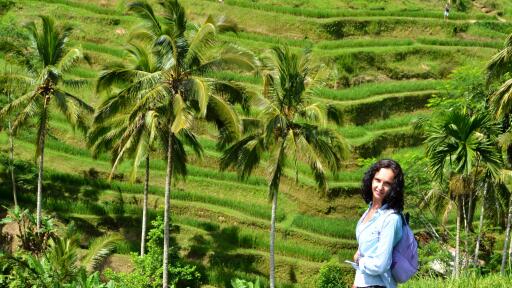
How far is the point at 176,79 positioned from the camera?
1798 cm

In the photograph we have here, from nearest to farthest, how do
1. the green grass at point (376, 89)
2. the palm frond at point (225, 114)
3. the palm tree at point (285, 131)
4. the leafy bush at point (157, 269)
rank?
the palm frond at point (225, 114) < the leafy bush at point (157, 269) < the palm tree at point (285, 131) < the green grass at point (376, 89)

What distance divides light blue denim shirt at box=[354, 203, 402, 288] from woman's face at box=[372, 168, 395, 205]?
8 cm

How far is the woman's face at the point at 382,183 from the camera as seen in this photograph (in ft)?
17.6

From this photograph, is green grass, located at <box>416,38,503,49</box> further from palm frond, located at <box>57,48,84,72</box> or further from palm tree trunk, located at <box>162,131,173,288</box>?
palm frond, located at <box>57,48,84,72</box>

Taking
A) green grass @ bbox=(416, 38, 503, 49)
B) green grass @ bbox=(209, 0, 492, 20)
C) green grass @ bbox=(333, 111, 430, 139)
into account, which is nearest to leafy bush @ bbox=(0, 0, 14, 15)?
green grass @ bbox=(209, 0, 492, 20)

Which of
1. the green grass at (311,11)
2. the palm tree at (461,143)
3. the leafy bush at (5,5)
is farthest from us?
the green grass at (311,11)

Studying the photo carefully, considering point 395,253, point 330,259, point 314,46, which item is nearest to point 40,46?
point 330,259

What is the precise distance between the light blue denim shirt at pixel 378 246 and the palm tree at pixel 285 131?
1342cm

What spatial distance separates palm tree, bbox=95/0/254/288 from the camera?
17.6 m

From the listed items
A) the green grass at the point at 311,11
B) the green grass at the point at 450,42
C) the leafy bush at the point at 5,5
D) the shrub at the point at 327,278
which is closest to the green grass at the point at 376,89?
the green grass at the point at 450,42

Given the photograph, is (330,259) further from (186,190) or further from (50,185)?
(50,185)

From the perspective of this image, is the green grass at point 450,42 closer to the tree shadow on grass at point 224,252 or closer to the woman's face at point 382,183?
the tree shadow on grass at point 224,252

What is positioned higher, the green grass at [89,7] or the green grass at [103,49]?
the green grass at [89,7]

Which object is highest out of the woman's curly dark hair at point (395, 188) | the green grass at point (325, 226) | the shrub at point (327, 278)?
the woman's curly dark hair at point (395, 188)
